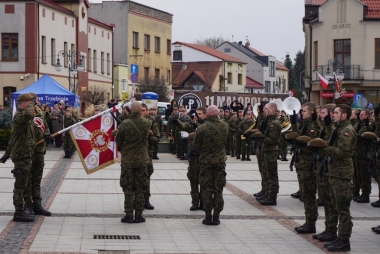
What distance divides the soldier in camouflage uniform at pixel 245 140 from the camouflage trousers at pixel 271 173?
11938 millimetres

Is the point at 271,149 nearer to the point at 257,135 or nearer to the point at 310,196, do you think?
the point at 257,135

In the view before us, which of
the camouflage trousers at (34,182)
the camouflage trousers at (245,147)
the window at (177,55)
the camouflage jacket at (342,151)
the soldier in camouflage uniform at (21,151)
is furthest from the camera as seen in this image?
the window at (177,55)

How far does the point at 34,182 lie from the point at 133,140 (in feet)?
6.29

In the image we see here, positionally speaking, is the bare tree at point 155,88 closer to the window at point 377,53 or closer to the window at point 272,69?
the window at point 377,53

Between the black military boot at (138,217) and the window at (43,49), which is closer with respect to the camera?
the black military boot at (138,217)

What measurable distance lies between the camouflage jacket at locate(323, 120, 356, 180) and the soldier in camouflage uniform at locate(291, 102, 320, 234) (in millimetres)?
1192

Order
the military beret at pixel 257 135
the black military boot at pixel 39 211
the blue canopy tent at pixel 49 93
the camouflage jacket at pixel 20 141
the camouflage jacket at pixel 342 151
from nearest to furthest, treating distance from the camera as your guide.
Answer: the camouflage jacket at pixel 342 151 < the camouflage jacket at pixel 20 141 < the black military boot at pixel 39 211 < the military beret at pixel 257 135 < the blue canopy tent at pixel 49 93

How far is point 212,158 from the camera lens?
13.1m

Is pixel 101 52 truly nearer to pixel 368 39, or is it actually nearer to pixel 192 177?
pixel 368 39

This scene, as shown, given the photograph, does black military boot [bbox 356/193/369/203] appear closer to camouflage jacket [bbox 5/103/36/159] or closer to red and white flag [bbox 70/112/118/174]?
red and white flag [bbox 70/112/118/174]

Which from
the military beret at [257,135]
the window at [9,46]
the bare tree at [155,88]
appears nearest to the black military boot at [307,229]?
the military beret at [257,135]

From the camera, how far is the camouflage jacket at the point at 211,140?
13.1 m

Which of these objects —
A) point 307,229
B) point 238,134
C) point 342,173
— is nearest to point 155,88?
point 238,134

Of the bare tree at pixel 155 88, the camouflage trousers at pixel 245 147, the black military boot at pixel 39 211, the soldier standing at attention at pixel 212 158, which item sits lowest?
the black military boot at pixel 39 211
